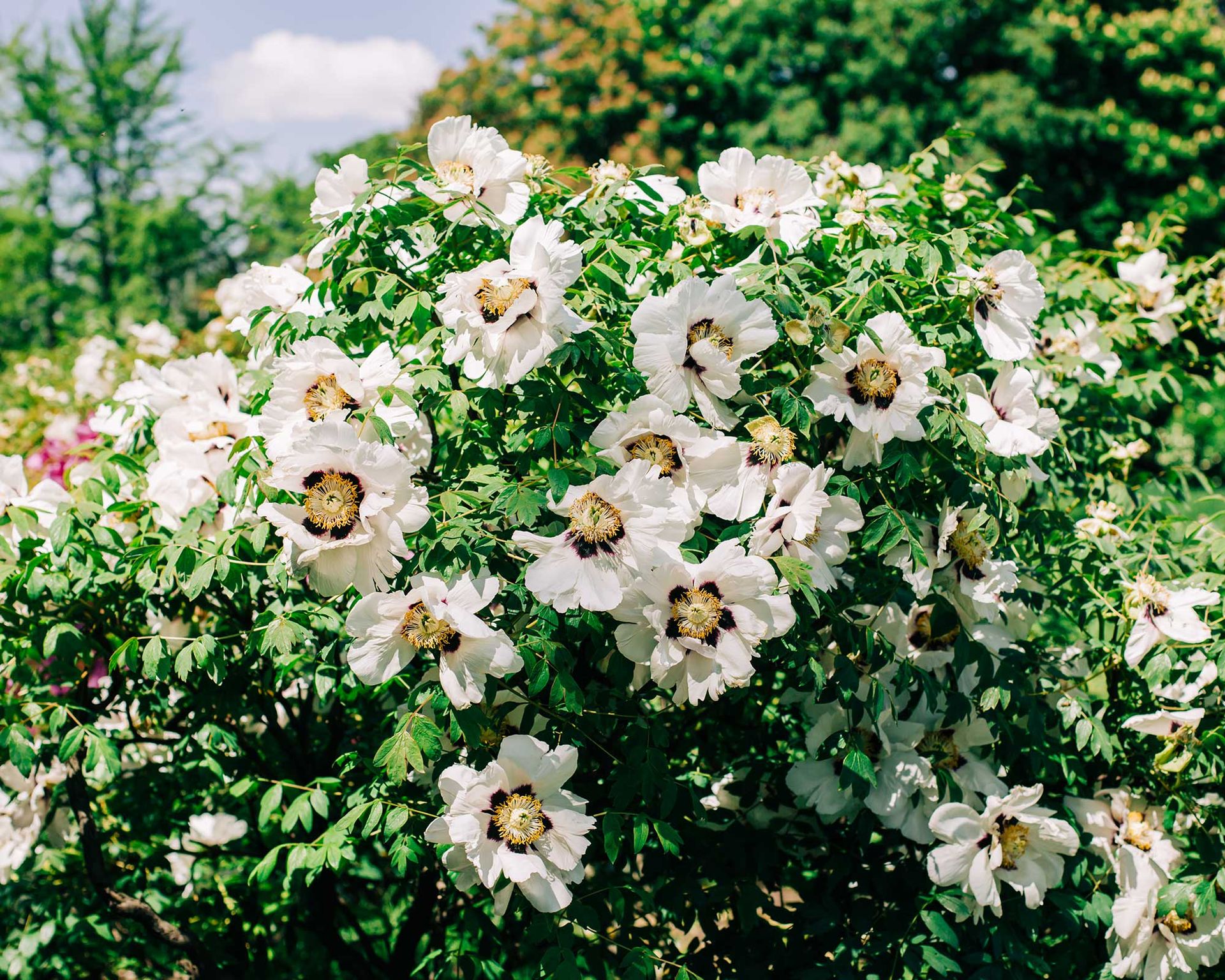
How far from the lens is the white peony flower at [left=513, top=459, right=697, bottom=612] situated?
1728 millimetres

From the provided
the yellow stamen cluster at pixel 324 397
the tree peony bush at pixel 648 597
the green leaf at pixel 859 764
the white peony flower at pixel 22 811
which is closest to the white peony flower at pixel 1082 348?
the tree peony bush at pixel 648 597

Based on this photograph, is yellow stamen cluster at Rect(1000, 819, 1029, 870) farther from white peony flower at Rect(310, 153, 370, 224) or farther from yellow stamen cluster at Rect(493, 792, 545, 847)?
white peony flower at Rect(310, 153, 370, 224)

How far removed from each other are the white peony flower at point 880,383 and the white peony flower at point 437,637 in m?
0.71

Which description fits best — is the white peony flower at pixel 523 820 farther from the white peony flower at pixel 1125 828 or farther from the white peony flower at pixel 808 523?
the white peony flower at pixel 1125 828

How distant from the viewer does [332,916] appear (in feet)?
9.25

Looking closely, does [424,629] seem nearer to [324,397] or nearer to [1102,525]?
[324,397]

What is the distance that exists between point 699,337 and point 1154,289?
5.70ft

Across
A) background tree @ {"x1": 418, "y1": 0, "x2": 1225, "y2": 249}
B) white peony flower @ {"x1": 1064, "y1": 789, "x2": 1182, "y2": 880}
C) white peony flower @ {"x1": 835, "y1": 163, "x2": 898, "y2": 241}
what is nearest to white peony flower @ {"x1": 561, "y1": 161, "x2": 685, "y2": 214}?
white peony flower @ {"x1": 835, "y1": 163, "x2": 898, "y2": 241}

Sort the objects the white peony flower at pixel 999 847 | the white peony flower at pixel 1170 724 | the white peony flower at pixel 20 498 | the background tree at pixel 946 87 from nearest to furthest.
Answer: the white peony flower at pixel 999 847 → the white peony flower at pixel 1170 724 → the white peony flower at pixel 20 498 → the background tree at pixel 946 87

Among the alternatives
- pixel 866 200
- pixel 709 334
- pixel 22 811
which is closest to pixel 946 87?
pixel 866 200

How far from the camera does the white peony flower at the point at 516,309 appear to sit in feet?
5.95

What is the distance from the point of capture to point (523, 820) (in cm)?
180

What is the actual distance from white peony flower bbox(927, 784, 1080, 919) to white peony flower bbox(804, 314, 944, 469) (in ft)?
2.37

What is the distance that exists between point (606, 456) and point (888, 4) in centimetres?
1519
